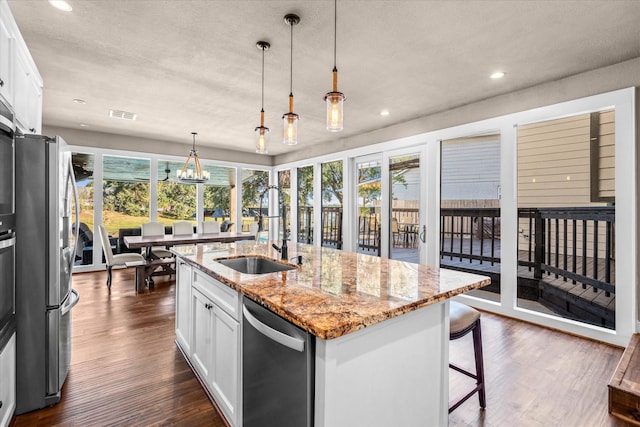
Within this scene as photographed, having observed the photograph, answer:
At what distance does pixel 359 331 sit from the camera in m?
1.13

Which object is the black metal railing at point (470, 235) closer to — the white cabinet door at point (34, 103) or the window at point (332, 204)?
the window at point (332, 204)

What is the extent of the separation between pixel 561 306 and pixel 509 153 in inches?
76.8

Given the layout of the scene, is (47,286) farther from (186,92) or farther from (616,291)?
(616,291)

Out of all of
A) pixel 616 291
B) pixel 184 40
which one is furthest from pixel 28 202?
pixel 616 291

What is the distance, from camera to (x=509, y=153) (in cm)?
361

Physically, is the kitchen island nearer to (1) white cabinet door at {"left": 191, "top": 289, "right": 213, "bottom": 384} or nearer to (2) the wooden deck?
(1) white cabinet door at {"left": 191, "top": 289, "right": 213, "bottom": 384}

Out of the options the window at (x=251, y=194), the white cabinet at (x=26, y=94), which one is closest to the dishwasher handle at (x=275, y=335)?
the white cabinet at (x=26, y=94)

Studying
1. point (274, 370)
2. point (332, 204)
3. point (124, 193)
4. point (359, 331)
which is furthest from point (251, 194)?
point (359, 331)

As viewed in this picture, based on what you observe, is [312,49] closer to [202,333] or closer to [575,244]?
[202,333]

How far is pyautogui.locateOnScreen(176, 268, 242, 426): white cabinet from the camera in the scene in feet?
5.36

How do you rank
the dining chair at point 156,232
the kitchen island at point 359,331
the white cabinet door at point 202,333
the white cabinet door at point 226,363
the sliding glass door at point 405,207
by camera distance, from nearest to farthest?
the kitchen island at point 359,331
the white cabinet door at point 226,363
the white cabinet door at point 202,333
the sliding glass door at point 405,207
the dining chair at point 156,232

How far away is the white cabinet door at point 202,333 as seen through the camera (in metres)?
1.95

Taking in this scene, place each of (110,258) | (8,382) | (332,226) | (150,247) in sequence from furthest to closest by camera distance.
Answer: (332,226) → (150,247) → (110,258) → (8,382)

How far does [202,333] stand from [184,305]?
1.65 ft
